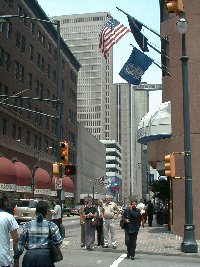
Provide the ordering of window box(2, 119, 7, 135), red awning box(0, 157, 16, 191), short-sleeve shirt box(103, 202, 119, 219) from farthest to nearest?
window box(2, 119, 7, 135), red awning box(0, 157, 16, 191), short-sleeve shirt box(103, 202, 119, 219)

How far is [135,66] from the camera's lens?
24250 mm

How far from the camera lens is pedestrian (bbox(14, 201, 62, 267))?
22.3 ft

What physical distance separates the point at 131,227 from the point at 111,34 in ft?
→ 46.4

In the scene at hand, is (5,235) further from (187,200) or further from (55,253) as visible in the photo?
(187,200)

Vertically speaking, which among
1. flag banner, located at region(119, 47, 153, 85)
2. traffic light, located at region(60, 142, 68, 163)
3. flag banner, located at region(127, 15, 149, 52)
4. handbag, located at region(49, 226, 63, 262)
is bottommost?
handbag, located at region(49, 226, 63, 262)

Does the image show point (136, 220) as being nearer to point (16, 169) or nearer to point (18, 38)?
point (16, 169)

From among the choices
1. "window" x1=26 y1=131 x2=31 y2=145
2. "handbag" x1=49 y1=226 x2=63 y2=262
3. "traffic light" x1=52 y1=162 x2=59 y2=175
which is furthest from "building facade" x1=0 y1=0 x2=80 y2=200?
"handbag" x1=49 y1=226 x2=63 y2=262

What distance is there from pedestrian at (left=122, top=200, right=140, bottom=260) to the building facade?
31910 millimetres

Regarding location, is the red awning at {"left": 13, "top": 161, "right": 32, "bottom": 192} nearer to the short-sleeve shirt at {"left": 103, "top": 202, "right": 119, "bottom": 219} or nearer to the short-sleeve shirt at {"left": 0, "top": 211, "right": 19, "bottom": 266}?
the short-sleeve shirt at {"left": 103, "top": 202, "right": 119, "bottom": 219}

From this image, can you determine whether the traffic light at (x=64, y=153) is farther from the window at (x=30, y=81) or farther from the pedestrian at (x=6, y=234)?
the window at (x=30, y=81)

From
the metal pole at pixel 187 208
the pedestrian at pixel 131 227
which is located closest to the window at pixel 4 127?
the metal pole at pixel 187 208

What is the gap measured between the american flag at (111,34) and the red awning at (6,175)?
73.6 ft

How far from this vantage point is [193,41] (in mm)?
22375

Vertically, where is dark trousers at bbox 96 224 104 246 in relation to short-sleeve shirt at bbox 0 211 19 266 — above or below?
below
